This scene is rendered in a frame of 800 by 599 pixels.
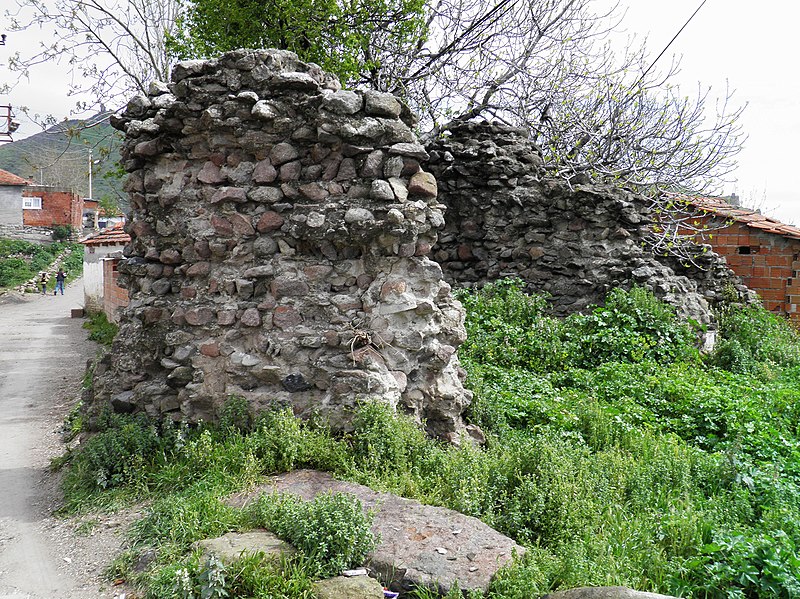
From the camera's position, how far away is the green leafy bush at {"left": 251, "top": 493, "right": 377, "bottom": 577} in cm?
318

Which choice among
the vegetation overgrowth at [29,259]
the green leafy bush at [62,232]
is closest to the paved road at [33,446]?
the vegetation overgrowth at [29,259]

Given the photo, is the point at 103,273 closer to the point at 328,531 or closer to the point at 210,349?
the point at 210,349

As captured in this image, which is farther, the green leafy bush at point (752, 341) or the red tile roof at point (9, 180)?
the red tile roof at point (9, 180)

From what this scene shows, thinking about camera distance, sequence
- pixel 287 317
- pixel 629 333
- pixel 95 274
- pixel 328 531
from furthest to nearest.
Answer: pixel 95 274
pixel 629 333
pixel 287 317
pixel 328 531

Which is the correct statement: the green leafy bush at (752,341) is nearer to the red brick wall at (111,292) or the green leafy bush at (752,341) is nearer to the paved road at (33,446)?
the paved road at (33,446)

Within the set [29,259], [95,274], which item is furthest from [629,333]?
[29,259]

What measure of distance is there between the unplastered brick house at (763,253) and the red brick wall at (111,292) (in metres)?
11.9

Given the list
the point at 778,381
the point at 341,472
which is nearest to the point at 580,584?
the point at 341,472

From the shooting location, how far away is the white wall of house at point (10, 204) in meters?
30.7

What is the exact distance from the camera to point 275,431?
4516mm

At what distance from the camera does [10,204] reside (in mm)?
30906

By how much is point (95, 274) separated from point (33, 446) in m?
12.5

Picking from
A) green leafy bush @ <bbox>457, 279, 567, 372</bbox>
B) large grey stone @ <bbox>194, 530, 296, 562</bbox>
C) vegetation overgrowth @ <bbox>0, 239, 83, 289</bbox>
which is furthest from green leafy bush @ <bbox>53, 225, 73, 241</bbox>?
large grey stone @ <bbox>194, 530, 296, 562</bbox>

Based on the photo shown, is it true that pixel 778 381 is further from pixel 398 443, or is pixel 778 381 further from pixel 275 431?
pixel 275 431
